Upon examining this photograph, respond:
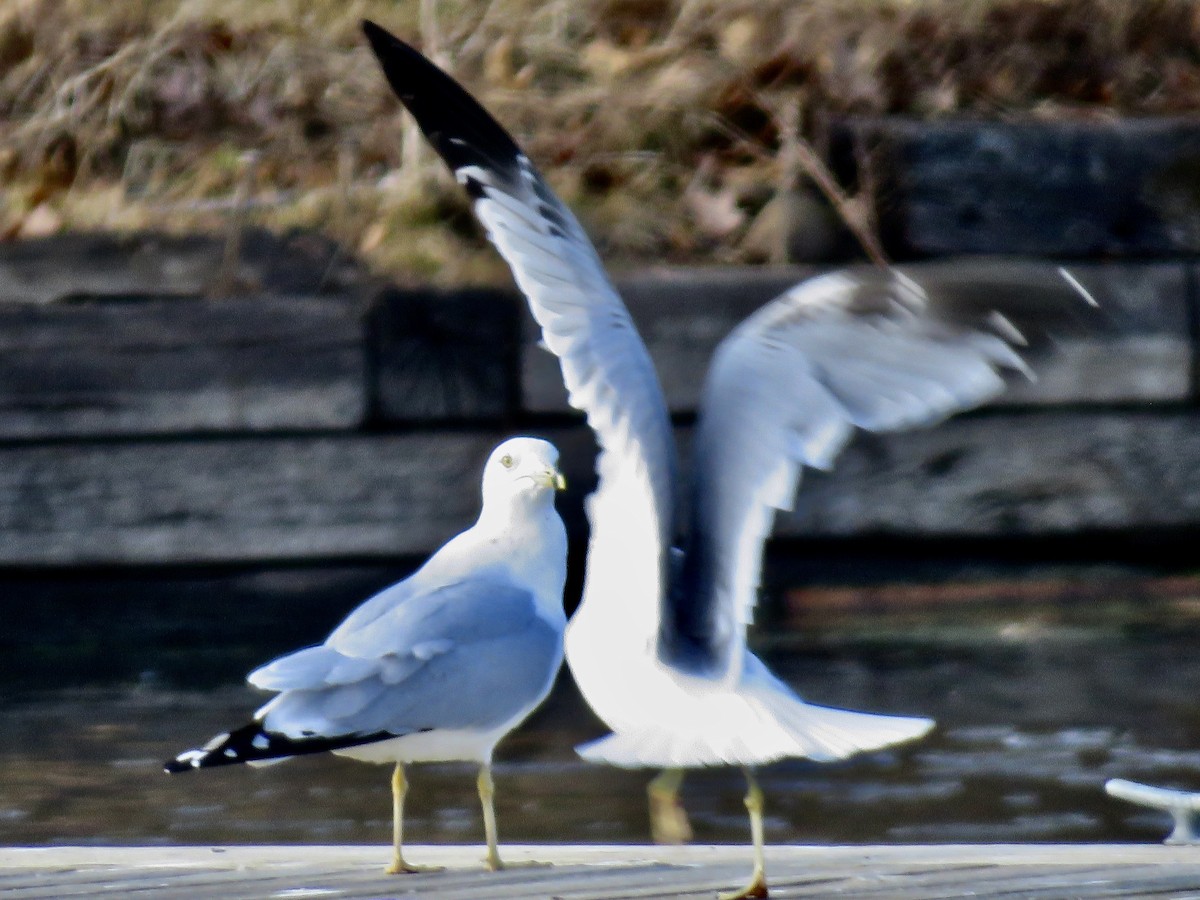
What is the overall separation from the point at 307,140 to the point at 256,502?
159 cm

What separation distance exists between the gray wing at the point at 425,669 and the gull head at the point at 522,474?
0.20 metres

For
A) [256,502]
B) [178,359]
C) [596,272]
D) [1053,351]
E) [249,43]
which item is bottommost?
[1053,351]

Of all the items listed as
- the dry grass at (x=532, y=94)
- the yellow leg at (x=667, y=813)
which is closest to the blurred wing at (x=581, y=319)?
the yellow leg at (x=667, y=813)

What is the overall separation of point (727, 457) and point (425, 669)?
70cm

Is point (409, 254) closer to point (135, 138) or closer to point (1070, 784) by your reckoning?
point (135, 138)

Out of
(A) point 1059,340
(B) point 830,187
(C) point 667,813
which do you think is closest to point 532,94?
(B) point 830,187

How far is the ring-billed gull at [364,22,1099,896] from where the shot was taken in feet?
11.8

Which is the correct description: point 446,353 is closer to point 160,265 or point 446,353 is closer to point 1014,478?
point 160,265

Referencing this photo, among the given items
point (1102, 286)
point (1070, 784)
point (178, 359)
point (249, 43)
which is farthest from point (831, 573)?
point (249, 43)

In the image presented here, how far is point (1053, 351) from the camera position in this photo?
3.69 metres

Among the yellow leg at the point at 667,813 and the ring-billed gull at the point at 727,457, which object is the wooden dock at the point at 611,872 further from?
the yellow leg at the point at 667,813

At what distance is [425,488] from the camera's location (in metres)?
6.95

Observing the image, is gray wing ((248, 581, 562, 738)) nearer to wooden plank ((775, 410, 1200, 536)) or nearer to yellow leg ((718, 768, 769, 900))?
yellow leg ((718, 768, 769, 900))

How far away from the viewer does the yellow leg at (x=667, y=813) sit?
5066 mm
